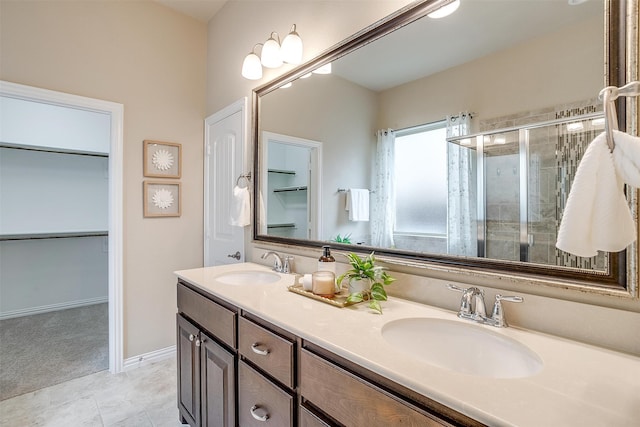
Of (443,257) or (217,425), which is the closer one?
(443,257)

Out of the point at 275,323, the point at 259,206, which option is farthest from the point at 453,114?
the point at 259,206

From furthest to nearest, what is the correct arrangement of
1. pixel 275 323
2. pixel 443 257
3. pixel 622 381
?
pixel 443 257, pixel 275 323, pixel 622 381

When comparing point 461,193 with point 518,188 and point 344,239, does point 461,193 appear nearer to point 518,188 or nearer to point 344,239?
point 518,188

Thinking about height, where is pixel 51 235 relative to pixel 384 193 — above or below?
below

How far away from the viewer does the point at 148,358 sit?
8.29 ft

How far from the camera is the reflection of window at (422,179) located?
4.02 feet

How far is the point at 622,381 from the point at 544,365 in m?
0.14

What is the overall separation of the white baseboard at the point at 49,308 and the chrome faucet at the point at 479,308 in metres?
4.52

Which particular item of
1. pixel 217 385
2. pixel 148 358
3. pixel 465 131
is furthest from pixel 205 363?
pixel 465 131

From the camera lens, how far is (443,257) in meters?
1.17

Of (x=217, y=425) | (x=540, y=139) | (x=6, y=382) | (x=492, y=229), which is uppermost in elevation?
(x=540, y=139)

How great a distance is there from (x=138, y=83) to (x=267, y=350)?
8.02 ft

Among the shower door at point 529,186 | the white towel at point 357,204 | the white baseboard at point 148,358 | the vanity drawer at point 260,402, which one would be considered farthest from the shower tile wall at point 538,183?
the white baseboard at point 148,358

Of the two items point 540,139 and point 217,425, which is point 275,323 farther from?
point 540,139
